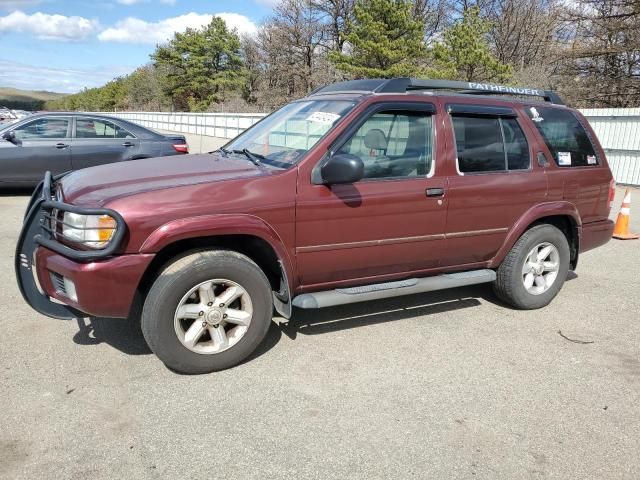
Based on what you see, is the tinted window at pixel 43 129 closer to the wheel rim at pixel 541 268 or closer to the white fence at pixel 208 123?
the white fence at pixel 208 123

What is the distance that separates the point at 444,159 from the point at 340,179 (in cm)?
109

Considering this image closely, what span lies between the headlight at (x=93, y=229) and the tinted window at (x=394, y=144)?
1677mm

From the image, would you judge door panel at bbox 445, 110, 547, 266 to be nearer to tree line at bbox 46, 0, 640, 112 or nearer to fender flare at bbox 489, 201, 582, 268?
fender flare at bbox 489, 201, 582, 268

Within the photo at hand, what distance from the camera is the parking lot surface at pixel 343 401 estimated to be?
9.11ft

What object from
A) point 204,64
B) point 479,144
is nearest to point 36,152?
point 479,144

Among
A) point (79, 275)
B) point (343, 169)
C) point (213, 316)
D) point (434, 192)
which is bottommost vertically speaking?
point (213, 316)

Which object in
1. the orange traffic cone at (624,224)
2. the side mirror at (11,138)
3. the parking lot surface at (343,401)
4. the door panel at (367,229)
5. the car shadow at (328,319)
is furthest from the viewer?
the side mirror at (11,138)

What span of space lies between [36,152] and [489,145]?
27.2 ft

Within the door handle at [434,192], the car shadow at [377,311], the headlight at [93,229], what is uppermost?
the door handle at [434,192]

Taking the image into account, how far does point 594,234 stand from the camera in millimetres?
5371

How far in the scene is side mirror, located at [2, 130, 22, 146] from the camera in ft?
31.3

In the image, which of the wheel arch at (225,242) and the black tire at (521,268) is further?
the black tire at (521,268)

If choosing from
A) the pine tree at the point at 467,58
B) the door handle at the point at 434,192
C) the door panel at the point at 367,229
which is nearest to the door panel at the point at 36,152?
the door panel at the point at 367,229

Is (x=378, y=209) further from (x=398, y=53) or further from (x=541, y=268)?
(x=398, y=53)
